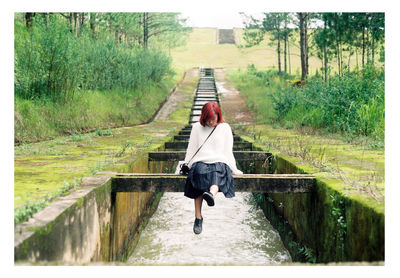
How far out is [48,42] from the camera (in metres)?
9.34

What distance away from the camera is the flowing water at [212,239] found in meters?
5.27

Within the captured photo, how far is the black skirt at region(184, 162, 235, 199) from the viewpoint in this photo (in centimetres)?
415

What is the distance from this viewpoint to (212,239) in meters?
5.89

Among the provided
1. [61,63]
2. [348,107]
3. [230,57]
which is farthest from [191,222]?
[230,57]

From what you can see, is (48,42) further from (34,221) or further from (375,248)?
(375,248)

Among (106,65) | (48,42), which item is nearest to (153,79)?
(106,65)

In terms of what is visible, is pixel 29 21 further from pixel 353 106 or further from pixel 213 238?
pixel 213 238

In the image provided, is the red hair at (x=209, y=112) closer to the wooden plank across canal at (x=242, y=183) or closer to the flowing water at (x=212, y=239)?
the wooden plank across canal at (x=242, y=183)

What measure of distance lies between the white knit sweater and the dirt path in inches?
385

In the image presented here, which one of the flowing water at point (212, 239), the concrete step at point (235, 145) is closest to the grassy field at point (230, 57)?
the concrete step at point (235, 145)

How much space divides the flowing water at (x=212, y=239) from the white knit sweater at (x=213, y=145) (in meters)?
1.09

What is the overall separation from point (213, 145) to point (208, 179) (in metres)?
0.36

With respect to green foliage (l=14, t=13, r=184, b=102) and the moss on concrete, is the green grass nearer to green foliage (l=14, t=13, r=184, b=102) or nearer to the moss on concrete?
green foliage (l=14, t=13, r=184, b=102)

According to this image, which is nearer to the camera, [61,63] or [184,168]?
[184,168]
